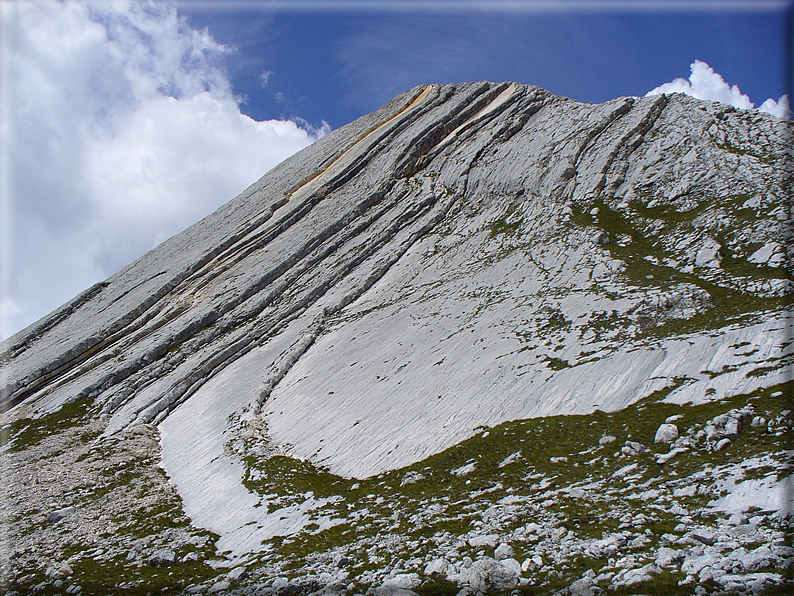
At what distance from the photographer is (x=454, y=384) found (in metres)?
29.6

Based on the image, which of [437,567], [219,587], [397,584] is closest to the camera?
[397,584]

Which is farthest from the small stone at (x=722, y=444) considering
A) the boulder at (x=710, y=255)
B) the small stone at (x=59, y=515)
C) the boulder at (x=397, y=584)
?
the small stone at (x=59, y=515)

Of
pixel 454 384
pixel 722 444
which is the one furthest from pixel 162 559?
pixel 722 444

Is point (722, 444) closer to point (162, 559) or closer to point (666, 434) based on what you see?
point (666, 434)

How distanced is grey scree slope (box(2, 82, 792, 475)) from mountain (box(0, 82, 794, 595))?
31cm

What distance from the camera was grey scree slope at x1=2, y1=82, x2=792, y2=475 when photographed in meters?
28.8

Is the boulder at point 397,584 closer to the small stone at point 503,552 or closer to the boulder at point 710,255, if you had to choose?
the small stone at point 503,552

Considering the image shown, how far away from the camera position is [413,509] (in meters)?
18.7

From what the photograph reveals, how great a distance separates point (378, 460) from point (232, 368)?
80.8ft

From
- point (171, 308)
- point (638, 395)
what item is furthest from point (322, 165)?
point (638, 395)

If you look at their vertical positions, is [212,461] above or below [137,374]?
below

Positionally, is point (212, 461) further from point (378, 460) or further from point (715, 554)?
point (715, 554)

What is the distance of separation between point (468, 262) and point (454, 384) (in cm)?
2065

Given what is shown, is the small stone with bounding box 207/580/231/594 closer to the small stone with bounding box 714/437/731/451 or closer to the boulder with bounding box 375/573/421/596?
the boulder with bounding box 375/573/421/596
